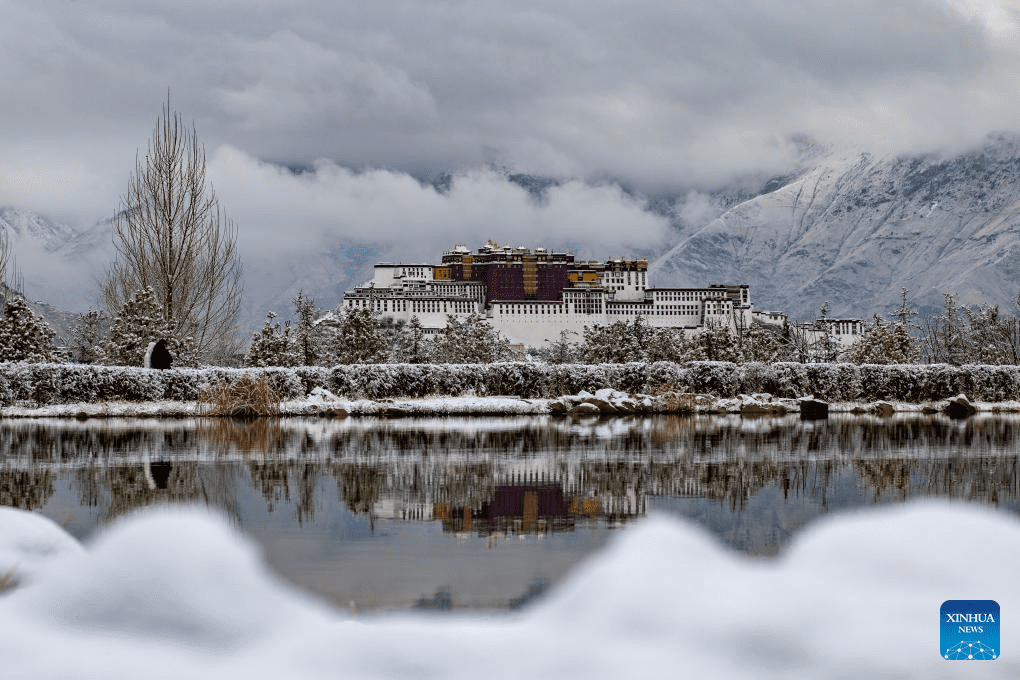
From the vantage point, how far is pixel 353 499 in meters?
9.58

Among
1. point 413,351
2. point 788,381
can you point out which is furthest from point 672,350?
point 788,381

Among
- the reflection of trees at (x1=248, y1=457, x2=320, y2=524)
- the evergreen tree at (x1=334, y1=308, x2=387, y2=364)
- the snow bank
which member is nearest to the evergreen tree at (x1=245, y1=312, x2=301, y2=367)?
the evergreen tree at (x1=334, y1=308, x2=387, y2=364)

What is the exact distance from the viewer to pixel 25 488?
403 inches

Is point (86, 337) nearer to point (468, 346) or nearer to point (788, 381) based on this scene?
point (468, 346)

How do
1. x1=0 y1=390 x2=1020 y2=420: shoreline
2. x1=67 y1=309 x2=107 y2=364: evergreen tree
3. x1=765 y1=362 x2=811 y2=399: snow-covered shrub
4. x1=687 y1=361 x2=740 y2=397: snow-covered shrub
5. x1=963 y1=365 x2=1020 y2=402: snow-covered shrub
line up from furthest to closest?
x1=67 y1=309 x2=107 y2=364: evergreen tree → x1=963 y1=365 x2=1020 y2=402: snow-covered shrub → x1=765 y1=362 x2=811 y2=399: snow-covered shrub → x1=687 y1=361 x2=740 y2=397: snow-covered shrub → x1=0 y1=390 x2=1020 y2=420: shoreline

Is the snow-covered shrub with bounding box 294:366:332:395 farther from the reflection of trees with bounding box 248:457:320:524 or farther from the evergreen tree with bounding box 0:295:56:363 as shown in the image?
the reflection of trees with bounding box 248:457:320:524

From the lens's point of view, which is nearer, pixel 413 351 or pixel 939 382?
pixel 939 382

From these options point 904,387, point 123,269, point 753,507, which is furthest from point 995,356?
point 753,507

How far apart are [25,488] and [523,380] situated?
18.3 m

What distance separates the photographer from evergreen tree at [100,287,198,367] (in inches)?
1273

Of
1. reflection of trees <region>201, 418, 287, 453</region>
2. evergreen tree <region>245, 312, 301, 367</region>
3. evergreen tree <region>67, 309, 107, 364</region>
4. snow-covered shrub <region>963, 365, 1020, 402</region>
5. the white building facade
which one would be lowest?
reflection of trees <region>201, 418, 287, 453</region>

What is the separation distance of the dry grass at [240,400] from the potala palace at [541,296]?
351ft

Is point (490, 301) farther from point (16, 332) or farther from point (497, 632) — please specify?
point (497, 632)

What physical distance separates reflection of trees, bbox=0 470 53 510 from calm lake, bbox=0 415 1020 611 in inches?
1.0
